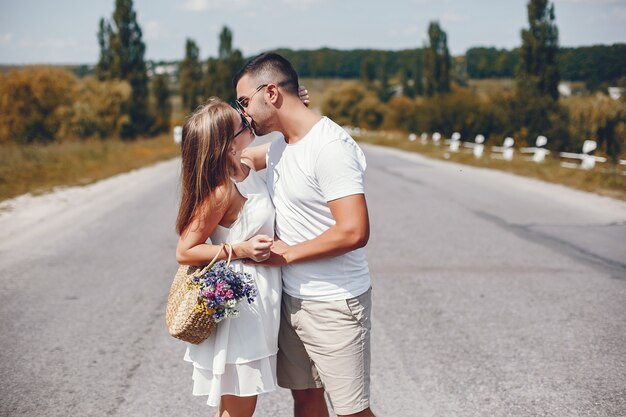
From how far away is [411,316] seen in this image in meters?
5.53

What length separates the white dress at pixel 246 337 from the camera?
2.50 metres

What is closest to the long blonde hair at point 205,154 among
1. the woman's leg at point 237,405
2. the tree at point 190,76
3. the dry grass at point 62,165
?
the woman's leg at point 237,405

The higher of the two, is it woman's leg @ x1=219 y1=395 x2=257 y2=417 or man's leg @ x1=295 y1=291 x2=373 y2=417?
man's leg @ x1=295 y1=291 x2=373 y2=417

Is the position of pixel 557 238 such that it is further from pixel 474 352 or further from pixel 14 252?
pixel 14 252

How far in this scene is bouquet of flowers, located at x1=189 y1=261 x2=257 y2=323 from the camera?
2.32m

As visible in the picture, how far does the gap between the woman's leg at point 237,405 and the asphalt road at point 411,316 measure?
3.72ft

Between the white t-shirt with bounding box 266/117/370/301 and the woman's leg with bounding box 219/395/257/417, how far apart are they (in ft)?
1.51

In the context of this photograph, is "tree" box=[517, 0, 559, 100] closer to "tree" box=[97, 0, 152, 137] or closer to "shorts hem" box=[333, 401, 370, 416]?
"tree" box=[97, 0, 152, 137]

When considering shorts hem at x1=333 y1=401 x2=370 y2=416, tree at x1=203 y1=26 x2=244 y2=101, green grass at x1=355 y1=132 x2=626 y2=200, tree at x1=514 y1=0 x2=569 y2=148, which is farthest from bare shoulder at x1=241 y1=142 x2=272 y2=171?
tree at x1=203 y1=26 x2=244 y2=101

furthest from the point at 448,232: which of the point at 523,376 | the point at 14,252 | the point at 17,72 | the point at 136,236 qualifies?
the point at 17,72

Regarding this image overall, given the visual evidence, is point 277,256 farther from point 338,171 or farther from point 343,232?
point 338,171

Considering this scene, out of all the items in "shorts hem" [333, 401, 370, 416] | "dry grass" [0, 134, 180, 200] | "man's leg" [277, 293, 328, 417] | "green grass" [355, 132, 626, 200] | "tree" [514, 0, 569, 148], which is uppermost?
"tree" [514, 0, 569, 148]

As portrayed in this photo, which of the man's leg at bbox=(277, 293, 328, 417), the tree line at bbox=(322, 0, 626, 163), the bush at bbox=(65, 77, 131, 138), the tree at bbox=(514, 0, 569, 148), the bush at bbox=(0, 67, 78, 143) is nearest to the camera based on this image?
the man's leg at bbox=(277, 293, 328, 417)

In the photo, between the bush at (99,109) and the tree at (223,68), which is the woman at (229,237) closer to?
the bush at (99,109)
